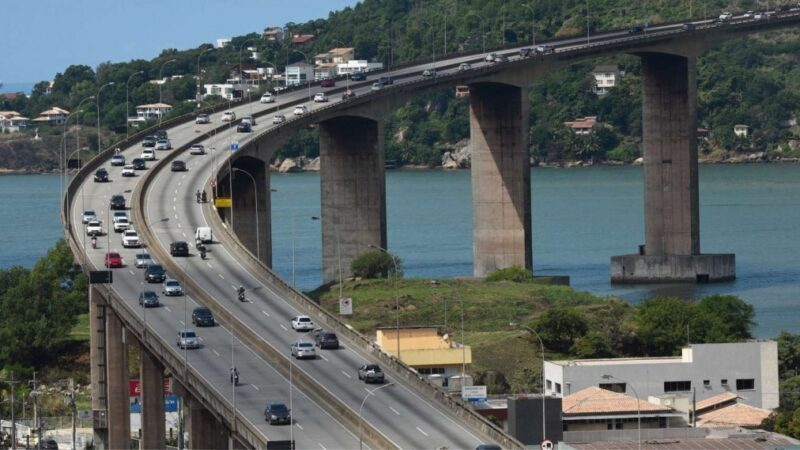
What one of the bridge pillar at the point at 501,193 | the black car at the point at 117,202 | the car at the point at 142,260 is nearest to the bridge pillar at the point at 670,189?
the bridge pillar at the point at 501,193

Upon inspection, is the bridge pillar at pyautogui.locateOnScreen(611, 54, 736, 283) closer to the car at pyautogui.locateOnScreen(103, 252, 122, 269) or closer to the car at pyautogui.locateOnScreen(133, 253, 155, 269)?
the car at pyautogui.locateOnScreen(133, 253, 155, 269)

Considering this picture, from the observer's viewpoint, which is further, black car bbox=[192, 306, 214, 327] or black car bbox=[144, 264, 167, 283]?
black car bbox=[144, 264, 167, 283]

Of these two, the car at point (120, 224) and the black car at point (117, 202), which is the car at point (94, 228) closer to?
the car at point (120, 224)

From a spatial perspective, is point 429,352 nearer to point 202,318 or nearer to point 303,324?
point 303,324

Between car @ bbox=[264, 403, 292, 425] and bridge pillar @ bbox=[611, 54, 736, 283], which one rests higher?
bridge pillar @ bbox=[611, 54, 736, 283]

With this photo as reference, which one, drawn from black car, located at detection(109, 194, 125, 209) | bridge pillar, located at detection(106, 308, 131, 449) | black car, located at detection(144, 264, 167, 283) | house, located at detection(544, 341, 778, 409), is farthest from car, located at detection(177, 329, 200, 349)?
black car, located at detection(109, 194, 125, 209)

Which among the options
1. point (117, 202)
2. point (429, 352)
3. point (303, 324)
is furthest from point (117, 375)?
point (117, 202)
